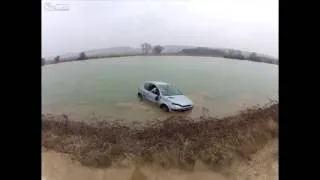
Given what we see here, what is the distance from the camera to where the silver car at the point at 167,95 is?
2.14m

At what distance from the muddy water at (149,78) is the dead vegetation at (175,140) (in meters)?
0.06

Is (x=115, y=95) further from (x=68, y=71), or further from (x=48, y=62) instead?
(x=48, y=62)

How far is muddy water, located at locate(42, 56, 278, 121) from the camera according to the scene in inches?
84.6

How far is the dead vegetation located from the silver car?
0.07 meters

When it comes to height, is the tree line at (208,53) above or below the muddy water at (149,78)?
above

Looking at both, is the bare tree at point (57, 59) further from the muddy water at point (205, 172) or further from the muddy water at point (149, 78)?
the muddy water at point (205, 172)

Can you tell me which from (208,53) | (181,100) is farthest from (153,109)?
(208,53)

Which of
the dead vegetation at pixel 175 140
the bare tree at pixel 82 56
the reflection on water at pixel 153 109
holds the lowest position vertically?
the dead vegetation at pixel 175 140

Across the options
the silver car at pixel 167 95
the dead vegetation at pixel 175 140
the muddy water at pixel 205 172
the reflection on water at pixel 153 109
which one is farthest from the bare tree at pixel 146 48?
the muddy water at pixel 205 172

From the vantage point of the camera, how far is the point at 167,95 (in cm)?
215

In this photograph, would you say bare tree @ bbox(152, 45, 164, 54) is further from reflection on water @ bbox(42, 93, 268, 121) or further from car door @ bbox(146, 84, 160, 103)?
reflection on water @ bbox(42, 93, 268, 121)

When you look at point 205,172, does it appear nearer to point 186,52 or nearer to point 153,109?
point 153,109

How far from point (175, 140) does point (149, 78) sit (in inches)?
15.5
